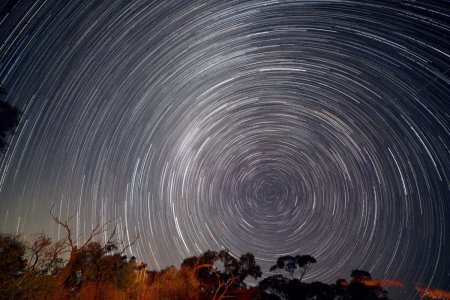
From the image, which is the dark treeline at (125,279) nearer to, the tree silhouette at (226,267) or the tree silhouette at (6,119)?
the tree silhouette at (226,267)

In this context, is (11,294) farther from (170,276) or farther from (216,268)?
(216,268)

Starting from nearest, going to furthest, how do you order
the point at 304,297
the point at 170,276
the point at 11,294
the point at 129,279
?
the point at 11,294, the point at 129,279, the point at 170,276, the point at 304,297

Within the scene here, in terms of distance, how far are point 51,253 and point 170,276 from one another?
985cm

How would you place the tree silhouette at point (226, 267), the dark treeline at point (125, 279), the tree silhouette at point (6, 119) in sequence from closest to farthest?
the dark treeline at point (125, 279) < the tree silhouette at point (6, 119) < the tree silhouette at point (226, 267)

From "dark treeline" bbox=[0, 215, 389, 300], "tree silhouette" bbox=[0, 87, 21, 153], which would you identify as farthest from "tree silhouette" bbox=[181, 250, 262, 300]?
"tree silhouette" bbox=[0, 87, 21, 153]

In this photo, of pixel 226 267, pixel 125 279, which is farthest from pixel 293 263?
pixel 125 279

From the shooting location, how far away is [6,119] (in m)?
16.7

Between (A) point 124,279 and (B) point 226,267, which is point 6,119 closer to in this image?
(A) point 124,279

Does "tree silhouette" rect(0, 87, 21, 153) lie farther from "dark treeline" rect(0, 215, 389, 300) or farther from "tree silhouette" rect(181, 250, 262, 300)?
"tree silhouette" rect(181, 250, 262, 300)

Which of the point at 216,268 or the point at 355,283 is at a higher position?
the point at 216,268

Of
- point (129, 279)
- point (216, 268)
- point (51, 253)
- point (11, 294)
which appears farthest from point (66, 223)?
point (216, 268)

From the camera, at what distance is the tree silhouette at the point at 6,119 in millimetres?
16484

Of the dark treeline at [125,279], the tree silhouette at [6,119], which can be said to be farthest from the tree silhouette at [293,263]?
the tree silhouette at [6,119]

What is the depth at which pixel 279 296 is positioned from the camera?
99.8ft
